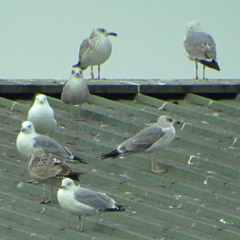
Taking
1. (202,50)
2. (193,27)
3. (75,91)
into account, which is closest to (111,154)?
(75,91)

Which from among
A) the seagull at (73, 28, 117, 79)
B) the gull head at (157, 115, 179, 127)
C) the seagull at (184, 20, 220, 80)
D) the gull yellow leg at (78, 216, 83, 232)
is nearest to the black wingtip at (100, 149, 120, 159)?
the gull head at (157, 115, 179, 127)

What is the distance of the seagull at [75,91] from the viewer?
1141 cm

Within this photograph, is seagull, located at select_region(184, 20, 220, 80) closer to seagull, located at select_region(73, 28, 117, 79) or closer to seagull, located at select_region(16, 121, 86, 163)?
seagull, located at select_region(73, 28, 117, 79)

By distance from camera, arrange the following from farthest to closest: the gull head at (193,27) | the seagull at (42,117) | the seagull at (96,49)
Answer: the gull head at (193,27)
the seagull at (96,49)
the seagull at (42,117)

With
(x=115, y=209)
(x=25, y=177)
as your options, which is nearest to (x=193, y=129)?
(x=25, y=177)

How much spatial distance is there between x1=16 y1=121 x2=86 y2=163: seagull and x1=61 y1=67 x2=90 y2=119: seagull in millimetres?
1956

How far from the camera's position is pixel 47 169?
28.1 feet

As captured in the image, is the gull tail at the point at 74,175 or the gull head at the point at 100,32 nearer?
the gull tail at the point at 74,175

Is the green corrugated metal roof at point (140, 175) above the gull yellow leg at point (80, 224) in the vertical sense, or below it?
above

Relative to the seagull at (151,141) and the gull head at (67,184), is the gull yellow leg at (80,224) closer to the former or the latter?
the gull head at (67,184)

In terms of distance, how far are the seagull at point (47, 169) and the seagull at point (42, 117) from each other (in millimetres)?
1472

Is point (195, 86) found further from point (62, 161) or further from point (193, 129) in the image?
point (62, 161)

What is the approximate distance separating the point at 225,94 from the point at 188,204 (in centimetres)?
468

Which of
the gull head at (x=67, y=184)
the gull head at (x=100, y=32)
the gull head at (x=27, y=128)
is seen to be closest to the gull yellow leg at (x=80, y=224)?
the gull head at (x=67, y=184)
